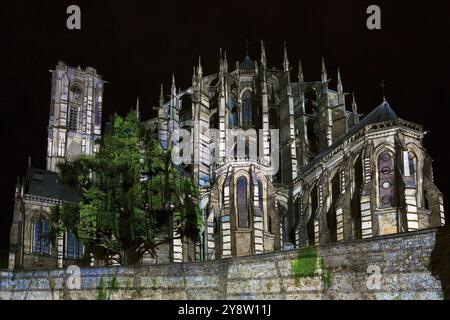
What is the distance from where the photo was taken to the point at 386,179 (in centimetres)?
4438

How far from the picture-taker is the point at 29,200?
57.2 meters

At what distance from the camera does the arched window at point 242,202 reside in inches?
2013

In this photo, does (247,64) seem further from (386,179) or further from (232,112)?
(386,179)


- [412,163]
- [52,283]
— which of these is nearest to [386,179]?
[412,163]

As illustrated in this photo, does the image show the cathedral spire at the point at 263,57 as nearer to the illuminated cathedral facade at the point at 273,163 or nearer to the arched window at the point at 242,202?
the illuminated cathedral facade at the point at 273,163

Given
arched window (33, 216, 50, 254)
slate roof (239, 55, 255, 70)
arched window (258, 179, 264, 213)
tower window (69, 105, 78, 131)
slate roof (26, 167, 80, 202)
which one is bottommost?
arched window (33, 216, 50, 254)

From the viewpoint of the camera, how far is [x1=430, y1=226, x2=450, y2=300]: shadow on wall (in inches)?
808

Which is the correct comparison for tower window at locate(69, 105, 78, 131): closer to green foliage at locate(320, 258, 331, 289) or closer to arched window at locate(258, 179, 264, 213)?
arched window at locate(258, 179, 264, 213)

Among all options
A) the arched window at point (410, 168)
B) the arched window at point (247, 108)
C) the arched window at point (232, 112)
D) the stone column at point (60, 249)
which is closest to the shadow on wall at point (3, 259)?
the stone column at point (60, 249)

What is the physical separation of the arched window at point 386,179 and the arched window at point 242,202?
459 inches

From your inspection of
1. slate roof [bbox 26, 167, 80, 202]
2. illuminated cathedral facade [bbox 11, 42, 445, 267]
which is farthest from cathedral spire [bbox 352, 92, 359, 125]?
slate roof [bbox 26, 167, 80, 202]

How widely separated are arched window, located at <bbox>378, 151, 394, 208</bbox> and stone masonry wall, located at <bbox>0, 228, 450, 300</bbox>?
69.3 ft

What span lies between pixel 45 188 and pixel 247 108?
822 inches
